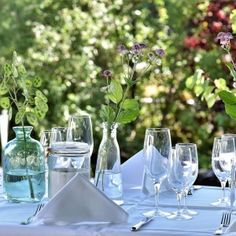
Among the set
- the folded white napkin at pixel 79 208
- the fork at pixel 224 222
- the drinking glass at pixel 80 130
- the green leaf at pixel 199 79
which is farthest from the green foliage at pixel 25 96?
the green leaf at pixel 199 79

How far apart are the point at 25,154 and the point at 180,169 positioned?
481 mm

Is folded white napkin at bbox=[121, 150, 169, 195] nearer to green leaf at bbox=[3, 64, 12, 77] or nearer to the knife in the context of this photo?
the knife

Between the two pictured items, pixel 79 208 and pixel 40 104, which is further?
pixel 40 104

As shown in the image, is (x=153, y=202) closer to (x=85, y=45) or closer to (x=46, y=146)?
(x=46, y=146)

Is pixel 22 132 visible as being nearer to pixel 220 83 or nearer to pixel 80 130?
pixel 80 130

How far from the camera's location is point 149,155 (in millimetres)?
1882

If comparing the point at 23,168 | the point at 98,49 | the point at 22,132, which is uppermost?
the point at 98,49

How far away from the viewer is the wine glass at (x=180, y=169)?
72.5 inches

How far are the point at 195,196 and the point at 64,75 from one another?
2.56m

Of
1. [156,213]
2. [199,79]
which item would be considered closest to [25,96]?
[156,213]

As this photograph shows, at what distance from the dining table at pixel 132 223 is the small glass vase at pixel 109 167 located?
46 mm

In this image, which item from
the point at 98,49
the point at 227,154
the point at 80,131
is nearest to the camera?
the point at 227,154

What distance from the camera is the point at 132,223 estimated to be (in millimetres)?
1787

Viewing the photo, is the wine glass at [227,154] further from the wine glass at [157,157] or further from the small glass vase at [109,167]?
Result: the small glass vase at [109,167]
